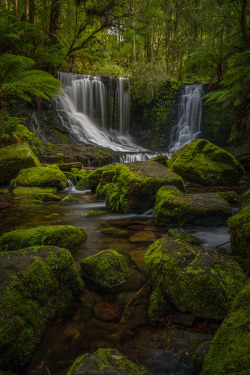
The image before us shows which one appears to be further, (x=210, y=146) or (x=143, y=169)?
Answer: (x=210, y=146)

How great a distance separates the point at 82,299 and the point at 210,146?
6234 millimetres

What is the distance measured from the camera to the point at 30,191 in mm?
6281

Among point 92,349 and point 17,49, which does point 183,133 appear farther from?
point 92,349

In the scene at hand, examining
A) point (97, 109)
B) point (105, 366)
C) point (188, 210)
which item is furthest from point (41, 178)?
point (97, 109)

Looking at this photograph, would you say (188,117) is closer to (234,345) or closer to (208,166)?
(208,166)

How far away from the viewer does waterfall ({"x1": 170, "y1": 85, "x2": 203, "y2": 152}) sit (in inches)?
596

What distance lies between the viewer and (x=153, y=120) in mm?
16938

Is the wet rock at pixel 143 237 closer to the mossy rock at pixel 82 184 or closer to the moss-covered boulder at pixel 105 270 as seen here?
the moss-covered boulder at pixel 105 270

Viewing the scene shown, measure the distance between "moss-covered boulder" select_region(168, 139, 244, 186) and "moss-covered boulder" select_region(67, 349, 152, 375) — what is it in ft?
19.5

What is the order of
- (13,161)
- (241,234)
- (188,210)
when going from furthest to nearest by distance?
(13,161), (188,210), (241,234)

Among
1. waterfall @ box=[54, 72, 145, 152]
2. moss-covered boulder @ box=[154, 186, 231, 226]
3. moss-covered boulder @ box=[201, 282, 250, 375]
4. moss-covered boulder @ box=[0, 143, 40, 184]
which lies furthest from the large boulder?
waterfall @ box=[54, 72, 145, 152]

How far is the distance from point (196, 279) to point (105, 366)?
0.99 metres

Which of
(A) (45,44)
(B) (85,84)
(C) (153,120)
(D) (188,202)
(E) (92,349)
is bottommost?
(E) (92,349)

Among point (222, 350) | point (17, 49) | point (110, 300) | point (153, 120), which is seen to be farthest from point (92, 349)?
point (153, 120)
